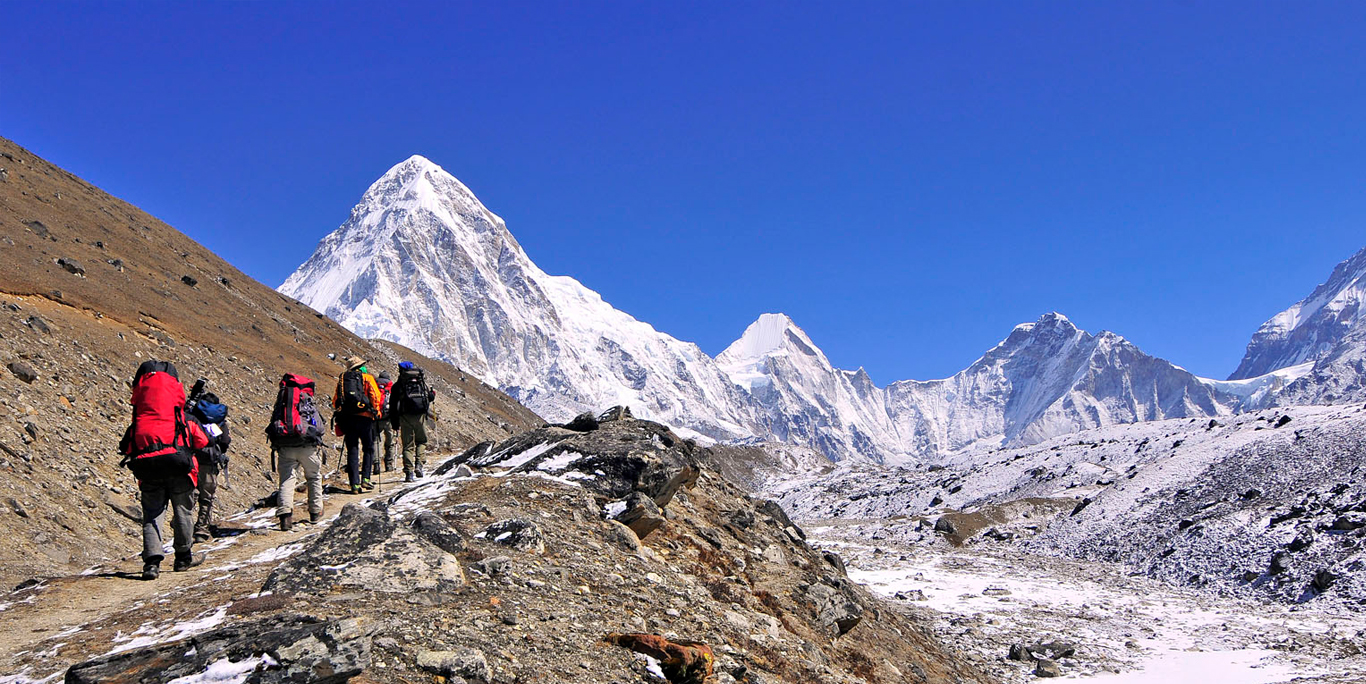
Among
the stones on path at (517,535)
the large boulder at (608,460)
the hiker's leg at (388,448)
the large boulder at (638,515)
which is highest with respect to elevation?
the hiker's leg at (388,448)

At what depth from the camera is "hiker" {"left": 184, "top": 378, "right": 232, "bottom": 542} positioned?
11.3 m

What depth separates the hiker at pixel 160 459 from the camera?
9.47 metres

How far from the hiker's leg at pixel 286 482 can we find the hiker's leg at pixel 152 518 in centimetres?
196

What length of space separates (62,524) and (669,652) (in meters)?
12.9

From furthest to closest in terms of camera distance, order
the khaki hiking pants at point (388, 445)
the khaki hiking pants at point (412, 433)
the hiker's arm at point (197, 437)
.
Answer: the khaki hiking pants at point (388, 445), the khaki hiking pants at point (412, 433), the hiker's arm at point (197, 437)

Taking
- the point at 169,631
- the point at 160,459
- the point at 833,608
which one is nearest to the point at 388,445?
the point at 160,459

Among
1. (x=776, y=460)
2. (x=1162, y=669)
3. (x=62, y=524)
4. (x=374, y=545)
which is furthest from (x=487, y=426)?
(x=776, y=460)

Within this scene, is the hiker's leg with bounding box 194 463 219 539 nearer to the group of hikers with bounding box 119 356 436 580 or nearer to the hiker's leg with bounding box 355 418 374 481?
the group of hikers with bounding box 119 356 436 580

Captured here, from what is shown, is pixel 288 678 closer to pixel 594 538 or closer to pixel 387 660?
pixel 387 660

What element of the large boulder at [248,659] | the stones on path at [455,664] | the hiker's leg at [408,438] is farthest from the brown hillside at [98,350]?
the stones on path at [455,664]

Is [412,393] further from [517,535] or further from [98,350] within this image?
[98,350]

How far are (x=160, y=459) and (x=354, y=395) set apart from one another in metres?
5.51

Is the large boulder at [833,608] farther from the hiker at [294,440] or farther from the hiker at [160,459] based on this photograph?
the hiker at [160,459]

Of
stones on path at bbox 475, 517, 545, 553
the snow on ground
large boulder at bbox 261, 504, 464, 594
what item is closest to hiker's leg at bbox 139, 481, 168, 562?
large boulder at bbox 261, 504, 464, 594
